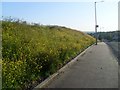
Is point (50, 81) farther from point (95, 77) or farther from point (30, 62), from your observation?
point (95, 77)

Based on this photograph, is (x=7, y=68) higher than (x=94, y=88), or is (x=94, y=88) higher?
(x=7, y=68)

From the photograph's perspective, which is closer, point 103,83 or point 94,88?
point 94,88

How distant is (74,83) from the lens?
1086 cm

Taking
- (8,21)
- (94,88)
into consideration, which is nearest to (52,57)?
(94,88)

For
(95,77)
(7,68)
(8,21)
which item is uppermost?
(8,21)

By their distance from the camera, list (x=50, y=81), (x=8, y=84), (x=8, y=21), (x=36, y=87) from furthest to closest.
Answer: (x=8, y=21) → (x=50, y=81) → (x=36, y=87) → (x=8, y=84)

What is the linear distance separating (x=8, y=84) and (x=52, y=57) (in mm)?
5303

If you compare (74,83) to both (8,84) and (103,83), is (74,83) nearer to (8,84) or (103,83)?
(103,83)

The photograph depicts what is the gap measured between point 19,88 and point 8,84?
0.46 m

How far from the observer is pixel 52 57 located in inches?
539

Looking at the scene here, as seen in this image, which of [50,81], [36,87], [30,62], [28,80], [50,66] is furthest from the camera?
[50,66]

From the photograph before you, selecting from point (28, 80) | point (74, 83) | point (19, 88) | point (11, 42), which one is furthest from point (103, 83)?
point (11, 42)

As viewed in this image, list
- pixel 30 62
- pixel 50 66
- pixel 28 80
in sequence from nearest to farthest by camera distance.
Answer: pixel 28 80
pixel 30 62
pixel 50 66

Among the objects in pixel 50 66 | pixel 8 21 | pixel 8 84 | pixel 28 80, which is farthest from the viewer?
pixel 8 21
